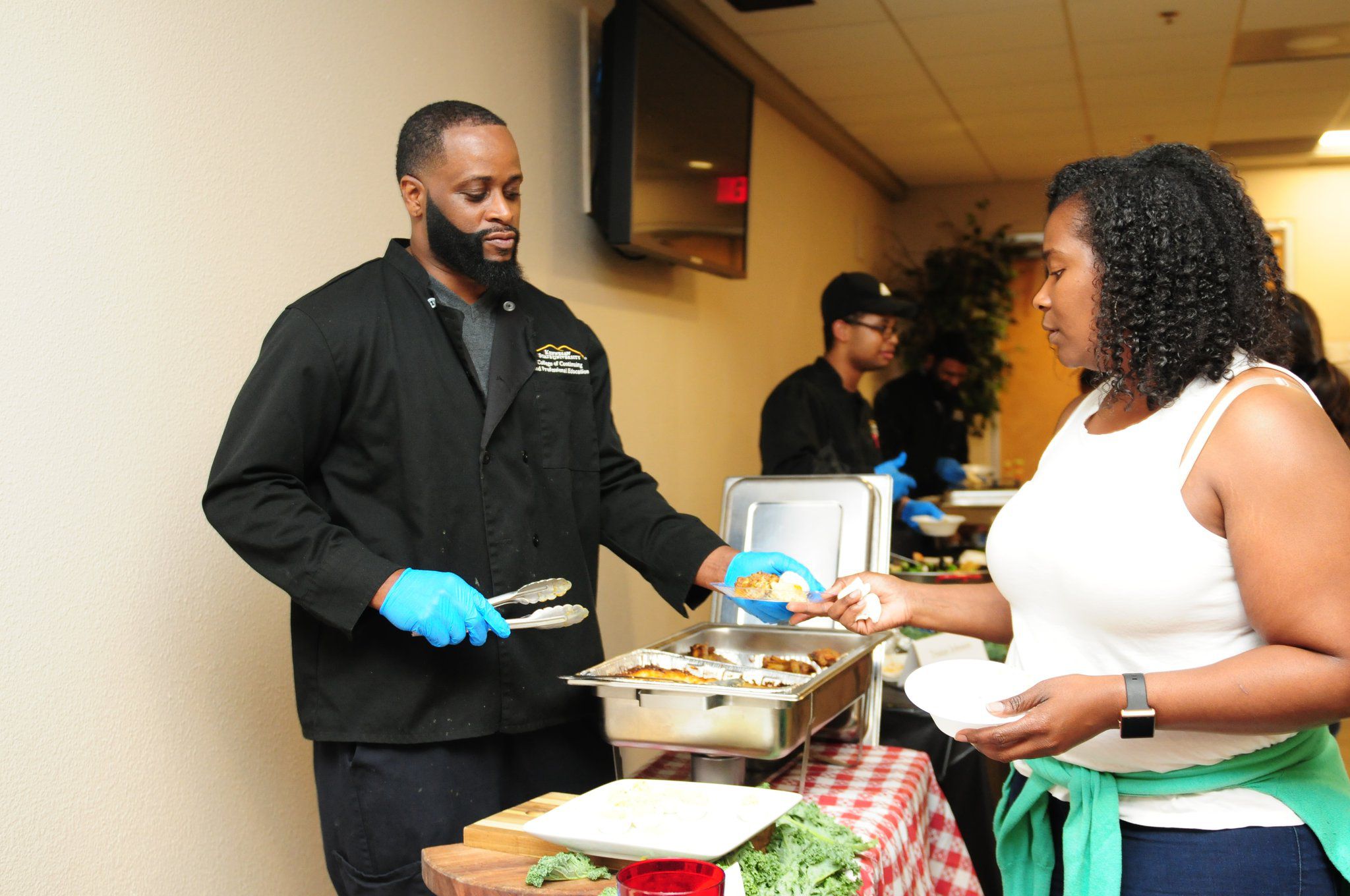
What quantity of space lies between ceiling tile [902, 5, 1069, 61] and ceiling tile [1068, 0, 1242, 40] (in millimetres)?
73

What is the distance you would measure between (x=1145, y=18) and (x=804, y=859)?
352 cm

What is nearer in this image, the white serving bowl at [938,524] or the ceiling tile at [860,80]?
the white serving bowl at [938,524]

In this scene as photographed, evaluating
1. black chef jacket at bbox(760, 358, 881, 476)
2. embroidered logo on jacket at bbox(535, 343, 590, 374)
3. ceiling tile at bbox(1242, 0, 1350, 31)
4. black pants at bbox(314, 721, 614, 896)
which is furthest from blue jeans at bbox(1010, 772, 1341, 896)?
ceiling tile at bbox(1242, 0, 1350, 31)

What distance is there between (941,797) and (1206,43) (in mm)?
3294

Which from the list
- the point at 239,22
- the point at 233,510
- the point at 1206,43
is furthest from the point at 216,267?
the point at 1206,43

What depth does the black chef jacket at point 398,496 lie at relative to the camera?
1466mm

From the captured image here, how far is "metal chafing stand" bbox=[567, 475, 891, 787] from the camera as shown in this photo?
59.9 inches

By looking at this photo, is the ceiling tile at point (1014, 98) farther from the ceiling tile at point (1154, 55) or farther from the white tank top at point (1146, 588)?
the white tank top at point (1146, 588)

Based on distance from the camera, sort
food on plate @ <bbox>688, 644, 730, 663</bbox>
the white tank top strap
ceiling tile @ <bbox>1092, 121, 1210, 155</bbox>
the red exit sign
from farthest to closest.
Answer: ceiling tile @ <bbox>1092, 121, 1210, 155</bbox> < the red exit sign < food on plate @ <bbox>688, 644, 730, 663</bbox> < the white tank top strap

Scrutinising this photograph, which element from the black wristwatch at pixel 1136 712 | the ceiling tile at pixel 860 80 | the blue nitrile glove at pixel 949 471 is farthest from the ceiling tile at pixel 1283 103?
the black wristwatch at pixel 1136 712

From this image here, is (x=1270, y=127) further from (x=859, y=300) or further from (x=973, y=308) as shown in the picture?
(x=859, y=300)

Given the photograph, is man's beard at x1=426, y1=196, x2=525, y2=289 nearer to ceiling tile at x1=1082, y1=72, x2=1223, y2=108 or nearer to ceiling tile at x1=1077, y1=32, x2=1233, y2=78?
ceiling tile at x1=1077, y1=32, x2=1233, y2=78

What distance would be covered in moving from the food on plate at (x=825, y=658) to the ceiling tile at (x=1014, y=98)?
345cm

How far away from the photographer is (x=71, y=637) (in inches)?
61.9
